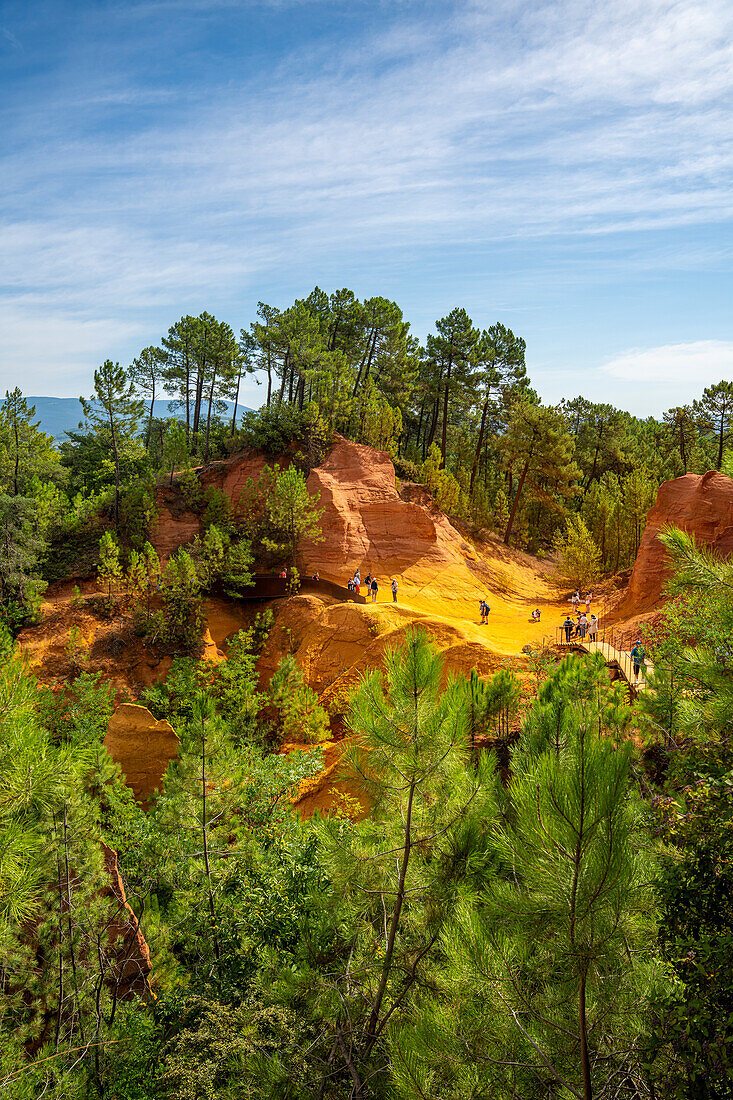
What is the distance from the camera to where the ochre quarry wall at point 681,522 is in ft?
78.7

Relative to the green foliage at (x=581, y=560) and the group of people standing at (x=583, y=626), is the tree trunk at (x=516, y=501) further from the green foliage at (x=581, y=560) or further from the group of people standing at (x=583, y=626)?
the group of people standing at (x=583, y=626)

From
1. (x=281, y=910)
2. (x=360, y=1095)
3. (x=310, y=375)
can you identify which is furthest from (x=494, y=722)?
(x=310, y=375)

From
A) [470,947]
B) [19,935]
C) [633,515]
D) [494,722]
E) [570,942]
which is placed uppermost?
[633,515]

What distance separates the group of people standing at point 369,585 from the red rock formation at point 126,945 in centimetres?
1850

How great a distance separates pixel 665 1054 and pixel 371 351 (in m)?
45.9

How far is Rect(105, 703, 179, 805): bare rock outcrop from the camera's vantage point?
812 inches

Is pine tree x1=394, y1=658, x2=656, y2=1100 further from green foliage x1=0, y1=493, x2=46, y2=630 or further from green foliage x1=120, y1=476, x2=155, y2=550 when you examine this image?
green foliage x1=120, y1=476, x2=155, y2=550

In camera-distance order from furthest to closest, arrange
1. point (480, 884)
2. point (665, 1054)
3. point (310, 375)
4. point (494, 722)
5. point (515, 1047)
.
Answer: point (310, 375) < point (494, 722) < point (480, 884) < point (515, 1047) < point (665, 1054)

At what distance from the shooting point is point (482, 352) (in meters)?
46.3

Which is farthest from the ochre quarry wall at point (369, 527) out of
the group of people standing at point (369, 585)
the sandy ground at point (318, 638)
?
the sandy ground at point (318, 638)

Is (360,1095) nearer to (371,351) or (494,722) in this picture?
(494,722)

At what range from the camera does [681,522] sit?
24.7 metres

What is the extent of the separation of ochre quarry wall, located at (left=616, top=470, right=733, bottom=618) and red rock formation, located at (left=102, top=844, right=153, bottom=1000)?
21373 millimetres

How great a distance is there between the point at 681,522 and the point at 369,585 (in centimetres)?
1539
